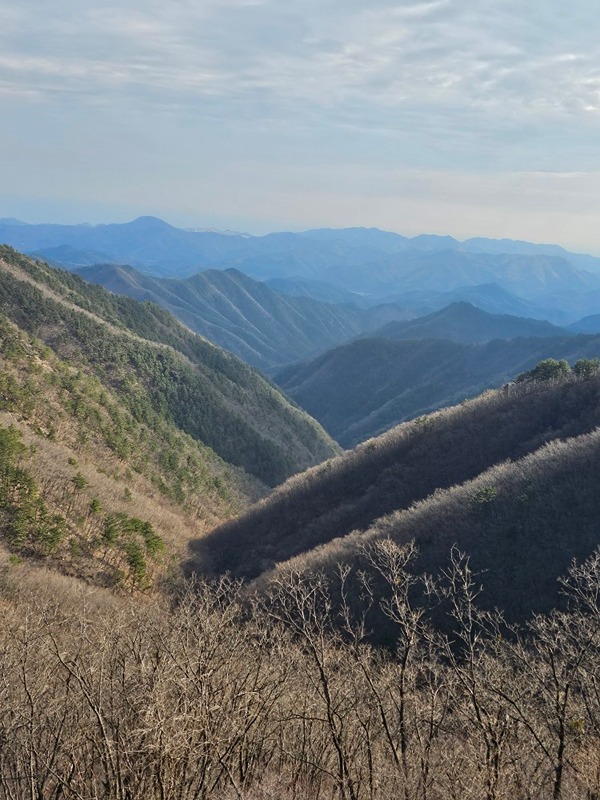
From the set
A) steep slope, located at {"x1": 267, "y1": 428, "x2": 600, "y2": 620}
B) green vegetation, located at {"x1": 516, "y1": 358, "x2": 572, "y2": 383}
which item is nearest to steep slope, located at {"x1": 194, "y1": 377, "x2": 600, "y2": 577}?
green vegetation, located at {"x1": 516, "y1": 358, "x2": 572, "y2": 383}

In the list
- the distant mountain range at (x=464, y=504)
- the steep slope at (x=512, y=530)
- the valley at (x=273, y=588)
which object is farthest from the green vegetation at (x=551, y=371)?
the steep slope at (x=512, y=530)

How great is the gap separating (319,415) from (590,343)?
96940 millimetres

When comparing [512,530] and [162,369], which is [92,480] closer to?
[512,530]

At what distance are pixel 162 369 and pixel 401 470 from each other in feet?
169

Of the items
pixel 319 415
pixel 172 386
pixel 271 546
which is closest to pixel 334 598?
pixel 271 546

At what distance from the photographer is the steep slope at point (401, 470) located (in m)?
51.7

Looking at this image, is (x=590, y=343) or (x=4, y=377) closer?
(x=4, y=377)

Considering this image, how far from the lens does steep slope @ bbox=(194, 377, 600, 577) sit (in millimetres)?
51656

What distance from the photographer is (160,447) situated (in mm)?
71375

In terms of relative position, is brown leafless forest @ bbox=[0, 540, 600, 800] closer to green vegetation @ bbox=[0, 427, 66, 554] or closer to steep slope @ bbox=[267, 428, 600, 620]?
steep slope @ bbox=[267, 428, 600, 620]

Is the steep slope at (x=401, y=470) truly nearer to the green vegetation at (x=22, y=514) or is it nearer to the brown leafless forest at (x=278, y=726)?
the green vegetation at (x=22, y=514)

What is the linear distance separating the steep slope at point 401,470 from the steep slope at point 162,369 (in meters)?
25.9

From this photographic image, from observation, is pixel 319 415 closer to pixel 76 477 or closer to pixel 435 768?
pixel 76 477

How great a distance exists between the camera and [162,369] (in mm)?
92938
